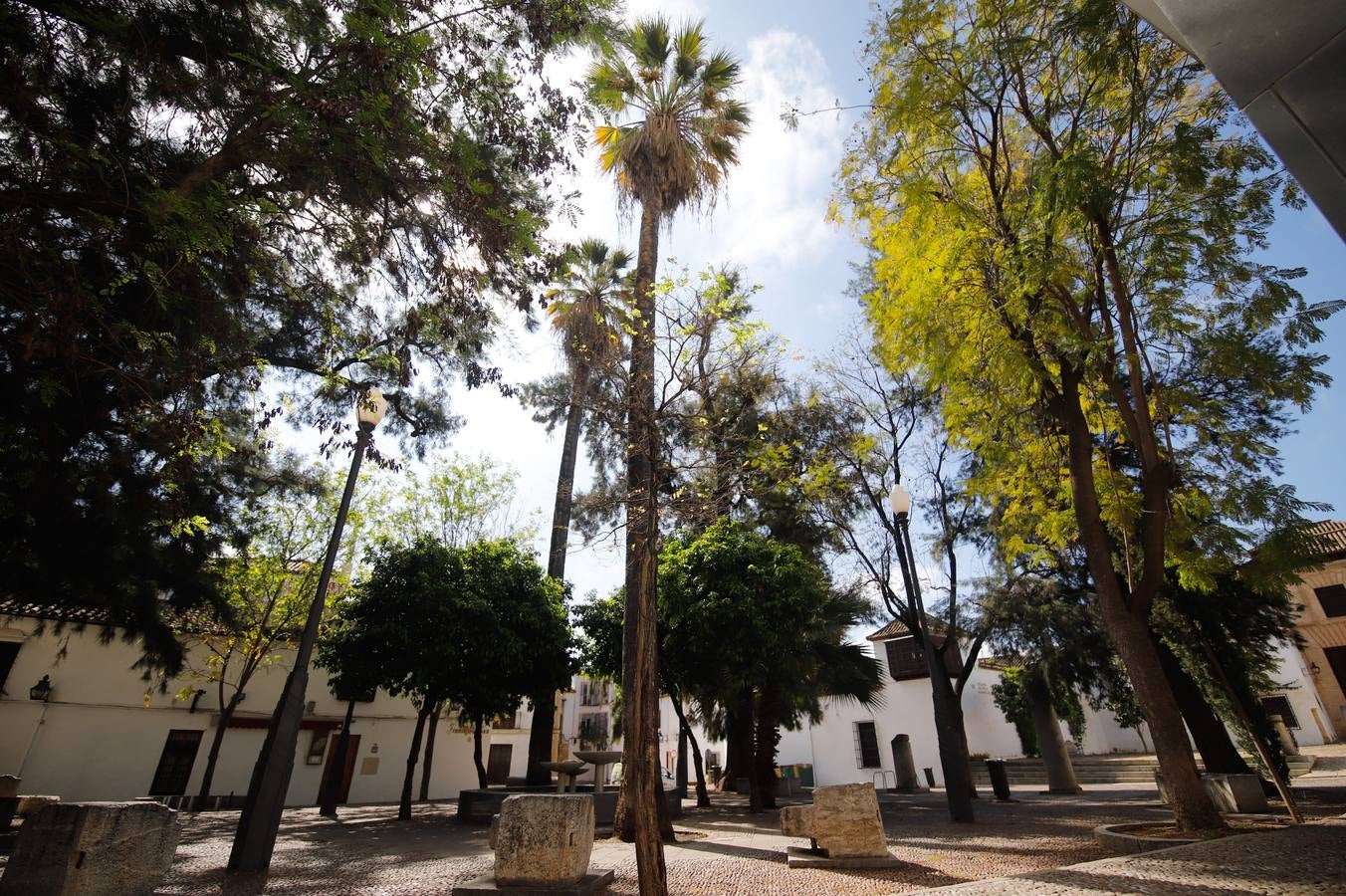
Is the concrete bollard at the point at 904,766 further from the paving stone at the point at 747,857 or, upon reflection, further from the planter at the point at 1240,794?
the planter at the point at 1240,794

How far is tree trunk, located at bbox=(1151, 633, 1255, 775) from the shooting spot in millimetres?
10867

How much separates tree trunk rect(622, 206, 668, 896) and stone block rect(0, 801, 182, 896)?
4.28 m

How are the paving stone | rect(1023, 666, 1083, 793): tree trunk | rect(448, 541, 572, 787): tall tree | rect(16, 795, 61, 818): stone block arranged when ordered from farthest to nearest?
rect(1023, 666, 1083, 793): tree trunk
rect(448, 541, 572, 787): tall tree
rect(16, 795, 61, 818): stone block
the paving stone

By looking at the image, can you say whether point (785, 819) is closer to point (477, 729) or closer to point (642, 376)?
point (642, 376)

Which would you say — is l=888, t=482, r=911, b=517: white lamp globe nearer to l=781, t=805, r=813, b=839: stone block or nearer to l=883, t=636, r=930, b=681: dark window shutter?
l=781, t=805, r=813, b=839: stone block

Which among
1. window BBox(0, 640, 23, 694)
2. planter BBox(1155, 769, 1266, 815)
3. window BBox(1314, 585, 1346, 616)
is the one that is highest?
window BBox(1314, 585, 1346, 616)

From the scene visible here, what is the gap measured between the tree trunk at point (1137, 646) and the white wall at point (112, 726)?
65.2 ft

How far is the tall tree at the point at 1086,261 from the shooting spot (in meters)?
5.94

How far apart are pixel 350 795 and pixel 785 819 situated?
71.0 ft

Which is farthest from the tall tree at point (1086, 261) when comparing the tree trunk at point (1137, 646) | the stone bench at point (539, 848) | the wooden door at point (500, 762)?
the wooden door at point (500, 762)

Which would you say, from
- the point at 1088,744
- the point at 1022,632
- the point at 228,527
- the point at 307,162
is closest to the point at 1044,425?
the point at 1022,632

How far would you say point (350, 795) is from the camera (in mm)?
22453

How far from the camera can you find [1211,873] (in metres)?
4.19

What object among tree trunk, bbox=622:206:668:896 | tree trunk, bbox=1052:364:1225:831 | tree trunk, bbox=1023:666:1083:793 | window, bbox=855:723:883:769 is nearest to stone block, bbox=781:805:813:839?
tree trunk, bbox=622:206:668:896
